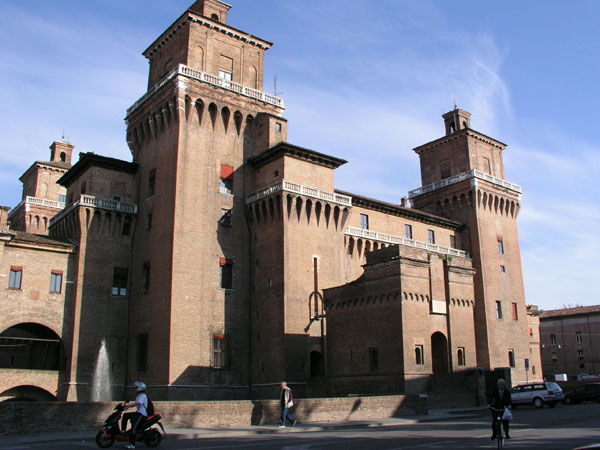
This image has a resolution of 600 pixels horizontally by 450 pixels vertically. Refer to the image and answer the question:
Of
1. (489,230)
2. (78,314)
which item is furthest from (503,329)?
(78,314)

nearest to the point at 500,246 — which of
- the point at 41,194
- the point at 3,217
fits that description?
the point at 3,217

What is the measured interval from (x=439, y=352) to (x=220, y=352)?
566 inches

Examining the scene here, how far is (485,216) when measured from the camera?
57688mm

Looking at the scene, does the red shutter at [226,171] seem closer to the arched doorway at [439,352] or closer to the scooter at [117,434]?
the arched doorway at [439,352]

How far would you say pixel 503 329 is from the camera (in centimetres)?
5447

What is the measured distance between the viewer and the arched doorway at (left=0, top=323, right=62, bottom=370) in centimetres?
4066

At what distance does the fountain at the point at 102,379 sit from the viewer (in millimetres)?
38125

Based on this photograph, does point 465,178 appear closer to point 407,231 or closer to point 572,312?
point 407,231

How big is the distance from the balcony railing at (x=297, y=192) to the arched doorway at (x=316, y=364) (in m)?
11.1

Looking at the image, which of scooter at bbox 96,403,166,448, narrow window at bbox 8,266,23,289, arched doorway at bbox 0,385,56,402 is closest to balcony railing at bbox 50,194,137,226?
narrow window at bbox 8,266,23,289

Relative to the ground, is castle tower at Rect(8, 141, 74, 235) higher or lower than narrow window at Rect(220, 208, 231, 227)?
higher

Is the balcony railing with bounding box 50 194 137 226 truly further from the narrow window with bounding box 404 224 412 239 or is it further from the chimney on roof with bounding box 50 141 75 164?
the narrow window with bounding box 404 224 412 239

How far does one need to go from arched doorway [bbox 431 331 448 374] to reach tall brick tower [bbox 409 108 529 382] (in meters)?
15.8

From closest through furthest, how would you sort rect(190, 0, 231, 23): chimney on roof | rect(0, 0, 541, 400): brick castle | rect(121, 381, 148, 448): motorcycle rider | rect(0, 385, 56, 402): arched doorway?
rect(121, 381, 148, 448): motorcycle rider → rect(0, 385, 56, 402): arched doorway → rect(0, 0, 541, 400): brick castle → rect(190, 0, 231, 23): chimney on roof
